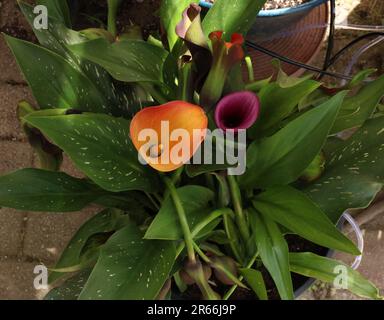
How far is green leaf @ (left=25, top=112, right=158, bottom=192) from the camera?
1.65ft

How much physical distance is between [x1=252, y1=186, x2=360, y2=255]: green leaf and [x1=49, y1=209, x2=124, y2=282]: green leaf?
0.18 metres

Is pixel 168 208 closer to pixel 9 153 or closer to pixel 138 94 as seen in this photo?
pixel 138 94

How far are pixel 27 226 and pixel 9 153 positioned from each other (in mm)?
146

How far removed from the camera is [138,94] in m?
0.63

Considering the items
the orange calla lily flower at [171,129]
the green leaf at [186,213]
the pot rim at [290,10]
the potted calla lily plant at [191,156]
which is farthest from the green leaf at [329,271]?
the pot rim at [290,10]

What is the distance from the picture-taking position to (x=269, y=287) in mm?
718

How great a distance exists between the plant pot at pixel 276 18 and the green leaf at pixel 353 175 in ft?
0.74

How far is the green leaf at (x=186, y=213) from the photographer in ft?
1.71

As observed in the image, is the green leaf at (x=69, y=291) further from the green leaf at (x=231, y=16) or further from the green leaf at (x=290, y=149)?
the green leaf at (x=231, y=16)

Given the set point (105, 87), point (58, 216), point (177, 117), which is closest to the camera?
point (177, 117)

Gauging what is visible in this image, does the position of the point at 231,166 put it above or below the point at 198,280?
above

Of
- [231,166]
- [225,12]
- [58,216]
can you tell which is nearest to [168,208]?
[231,166]

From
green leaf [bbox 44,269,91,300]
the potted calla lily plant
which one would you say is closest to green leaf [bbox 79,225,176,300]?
the potted calla lily plant

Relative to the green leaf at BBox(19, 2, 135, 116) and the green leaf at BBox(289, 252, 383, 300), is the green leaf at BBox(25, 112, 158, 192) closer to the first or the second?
the green leaf at BBox(19, 2, 135, 116)
